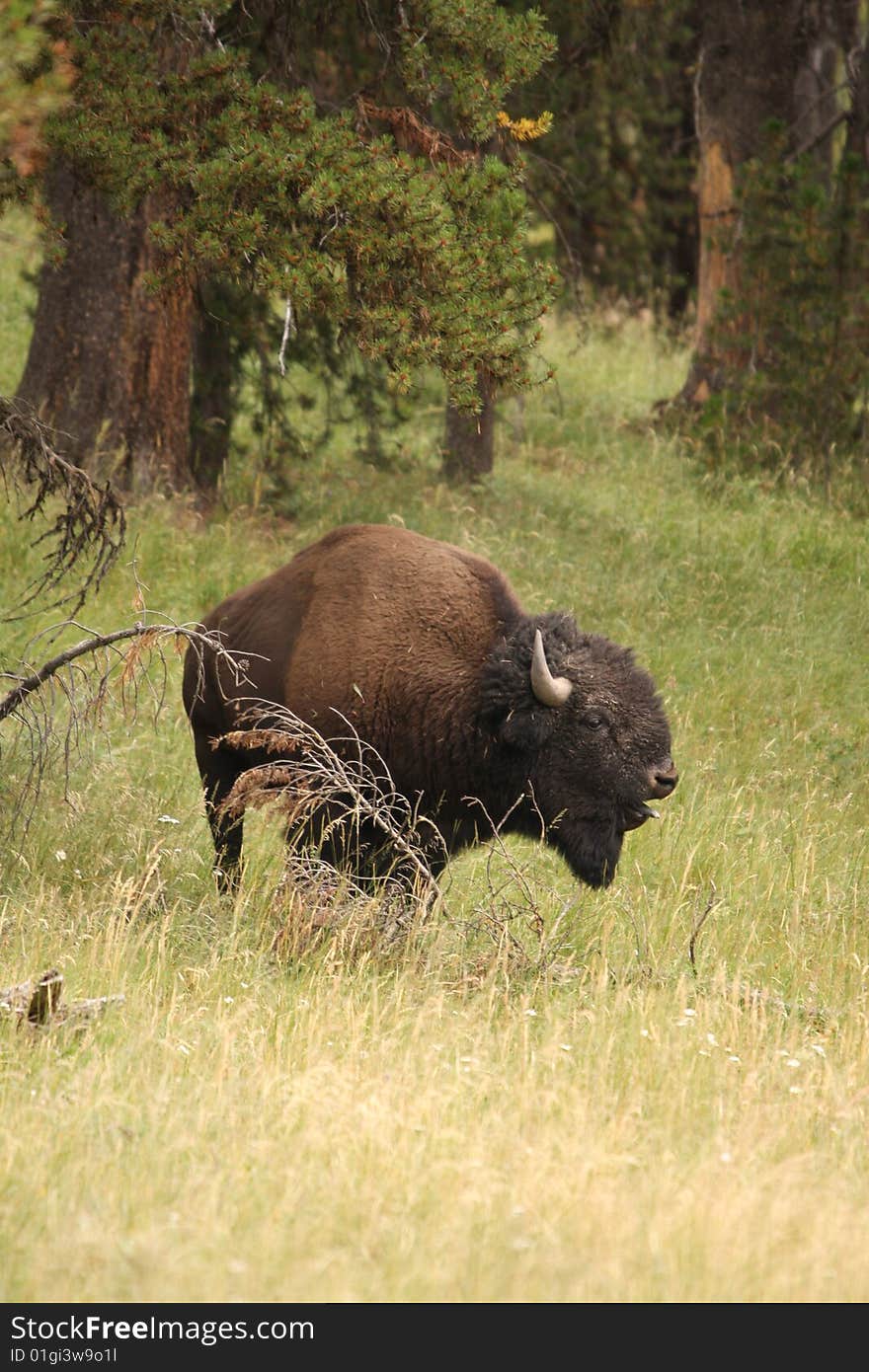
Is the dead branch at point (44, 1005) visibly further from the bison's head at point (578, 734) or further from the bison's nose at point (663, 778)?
the bison's nose at point (663, 778)

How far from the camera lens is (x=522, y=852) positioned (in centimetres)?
845

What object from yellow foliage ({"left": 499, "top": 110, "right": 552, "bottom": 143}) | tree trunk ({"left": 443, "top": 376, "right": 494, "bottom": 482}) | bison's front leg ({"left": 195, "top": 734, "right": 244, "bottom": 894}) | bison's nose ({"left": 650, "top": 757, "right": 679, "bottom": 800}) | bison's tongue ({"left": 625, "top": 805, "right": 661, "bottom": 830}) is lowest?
bison's front leg ({"left": 195, "top": 734, "right": 244, "bottom": 894})

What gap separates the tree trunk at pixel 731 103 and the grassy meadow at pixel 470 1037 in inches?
205

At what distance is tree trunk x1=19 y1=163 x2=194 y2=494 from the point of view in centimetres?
1155

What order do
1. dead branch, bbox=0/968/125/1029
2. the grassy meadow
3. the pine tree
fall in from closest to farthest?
the grassy meadow < dead branch, bbox=0/968/125/1029 < the pine tree

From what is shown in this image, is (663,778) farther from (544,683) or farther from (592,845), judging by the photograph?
(544,683)

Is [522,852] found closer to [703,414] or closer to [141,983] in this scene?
[141,983]

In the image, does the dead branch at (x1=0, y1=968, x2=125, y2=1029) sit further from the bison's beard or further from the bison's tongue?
the bison's tongue

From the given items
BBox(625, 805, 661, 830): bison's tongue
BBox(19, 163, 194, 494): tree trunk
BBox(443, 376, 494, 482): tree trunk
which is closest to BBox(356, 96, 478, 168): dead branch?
BBox(625, 805, 661, 830): bison's tongue

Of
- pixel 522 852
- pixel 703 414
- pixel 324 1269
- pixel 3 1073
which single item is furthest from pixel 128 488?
pixel 324 1269

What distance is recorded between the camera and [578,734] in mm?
6879

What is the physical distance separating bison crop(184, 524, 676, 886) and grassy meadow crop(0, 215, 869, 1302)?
420 mm

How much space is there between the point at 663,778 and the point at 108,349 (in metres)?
6.56

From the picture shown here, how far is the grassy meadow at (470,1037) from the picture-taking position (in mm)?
3672
